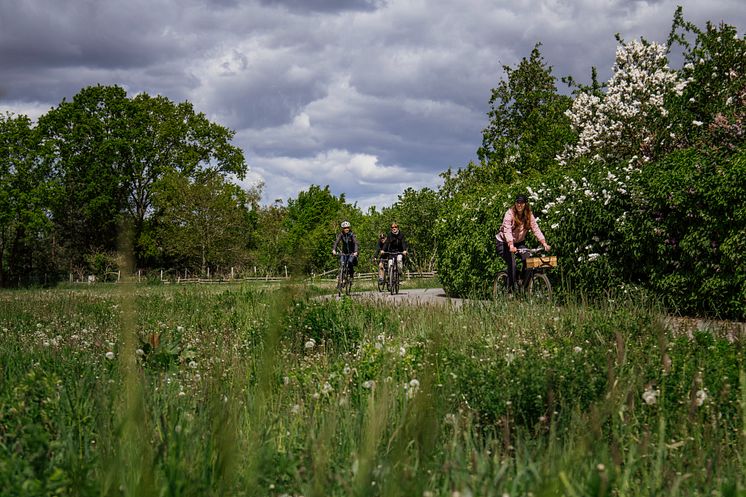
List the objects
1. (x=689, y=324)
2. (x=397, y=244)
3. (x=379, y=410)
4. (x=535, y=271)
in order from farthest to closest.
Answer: (x=397, y=244) → (x=535, y=271) → (x=689, y=324) → (x=379, y=410)

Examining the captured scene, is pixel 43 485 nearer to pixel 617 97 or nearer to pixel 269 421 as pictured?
pixel 269 421

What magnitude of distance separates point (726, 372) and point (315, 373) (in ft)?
9.04

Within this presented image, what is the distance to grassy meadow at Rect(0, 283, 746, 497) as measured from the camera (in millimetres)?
1714

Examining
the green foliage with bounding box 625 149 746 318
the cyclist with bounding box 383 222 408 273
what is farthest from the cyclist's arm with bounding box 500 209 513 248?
the cyclist with bounding box 383 222 408 273

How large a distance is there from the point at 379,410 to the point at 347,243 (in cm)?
1581

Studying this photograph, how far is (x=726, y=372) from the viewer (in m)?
4.37

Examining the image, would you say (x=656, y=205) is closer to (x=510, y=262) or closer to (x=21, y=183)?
(x=510, y=262)

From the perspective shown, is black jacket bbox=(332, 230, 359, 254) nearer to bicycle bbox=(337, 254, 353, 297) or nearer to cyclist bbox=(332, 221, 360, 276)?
cyclist bbox=(332, 221, 360, 276)

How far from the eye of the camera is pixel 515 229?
11.8 m

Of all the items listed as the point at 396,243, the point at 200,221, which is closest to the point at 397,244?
the point at 396,243

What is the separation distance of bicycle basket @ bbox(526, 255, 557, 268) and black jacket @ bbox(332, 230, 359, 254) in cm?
665

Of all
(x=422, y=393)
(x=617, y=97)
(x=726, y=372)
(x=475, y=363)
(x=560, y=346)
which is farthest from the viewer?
(x=617, y=97)

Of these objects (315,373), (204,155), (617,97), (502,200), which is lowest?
(315,373)

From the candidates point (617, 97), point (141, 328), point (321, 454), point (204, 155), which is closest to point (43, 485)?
point (321, 454)
